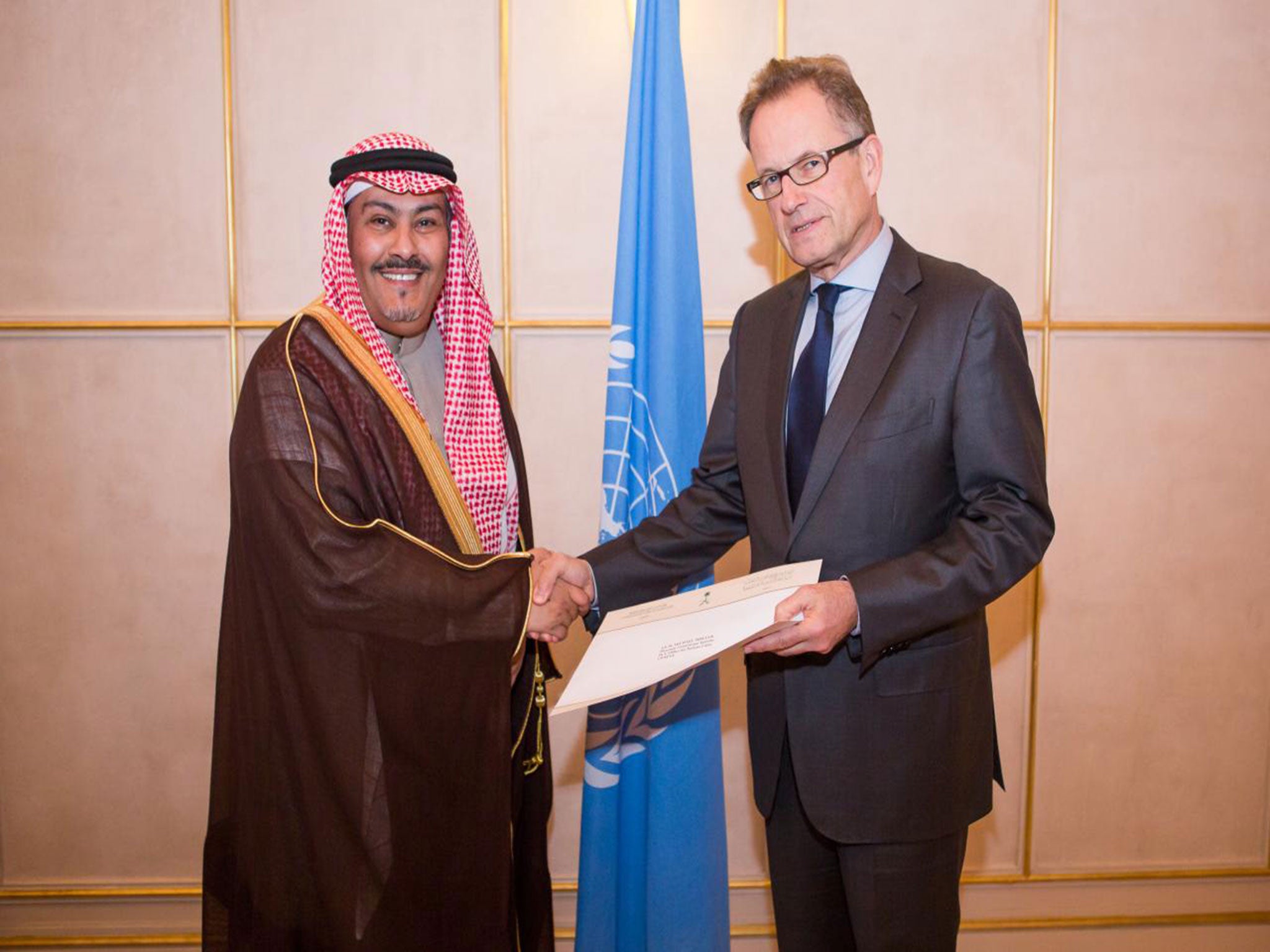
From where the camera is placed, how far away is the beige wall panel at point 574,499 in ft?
9.59

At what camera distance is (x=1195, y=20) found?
2918 mm

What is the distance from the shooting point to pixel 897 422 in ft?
5.70

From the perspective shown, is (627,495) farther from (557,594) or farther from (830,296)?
(830,296)

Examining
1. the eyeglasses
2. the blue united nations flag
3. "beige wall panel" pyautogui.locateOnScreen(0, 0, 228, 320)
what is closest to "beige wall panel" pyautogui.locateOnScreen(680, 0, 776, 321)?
the blue united nations flag

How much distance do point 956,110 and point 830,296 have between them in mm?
1339

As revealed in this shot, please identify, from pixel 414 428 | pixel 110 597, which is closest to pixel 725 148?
pixel 414 428

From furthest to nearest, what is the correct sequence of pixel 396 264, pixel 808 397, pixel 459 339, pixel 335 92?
pixel 335 92 < pixel 459 339 < pixel 396 264 < pixel 808 397

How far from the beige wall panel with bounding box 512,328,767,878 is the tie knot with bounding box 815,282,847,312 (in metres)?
1.00

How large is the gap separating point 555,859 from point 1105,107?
291cm

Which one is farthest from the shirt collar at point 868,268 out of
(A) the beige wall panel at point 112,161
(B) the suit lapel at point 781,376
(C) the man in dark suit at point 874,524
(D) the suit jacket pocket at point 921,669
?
(A) the beige wall panel at point 112,161

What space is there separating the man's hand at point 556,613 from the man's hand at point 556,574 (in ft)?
0.03

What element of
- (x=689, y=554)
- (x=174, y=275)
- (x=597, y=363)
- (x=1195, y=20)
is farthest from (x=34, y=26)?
(x=1195, y=20)

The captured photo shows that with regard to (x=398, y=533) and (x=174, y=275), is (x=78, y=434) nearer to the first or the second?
(x=174, y=275)

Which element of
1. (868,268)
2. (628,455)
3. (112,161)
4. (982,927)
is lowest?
(982,927)
